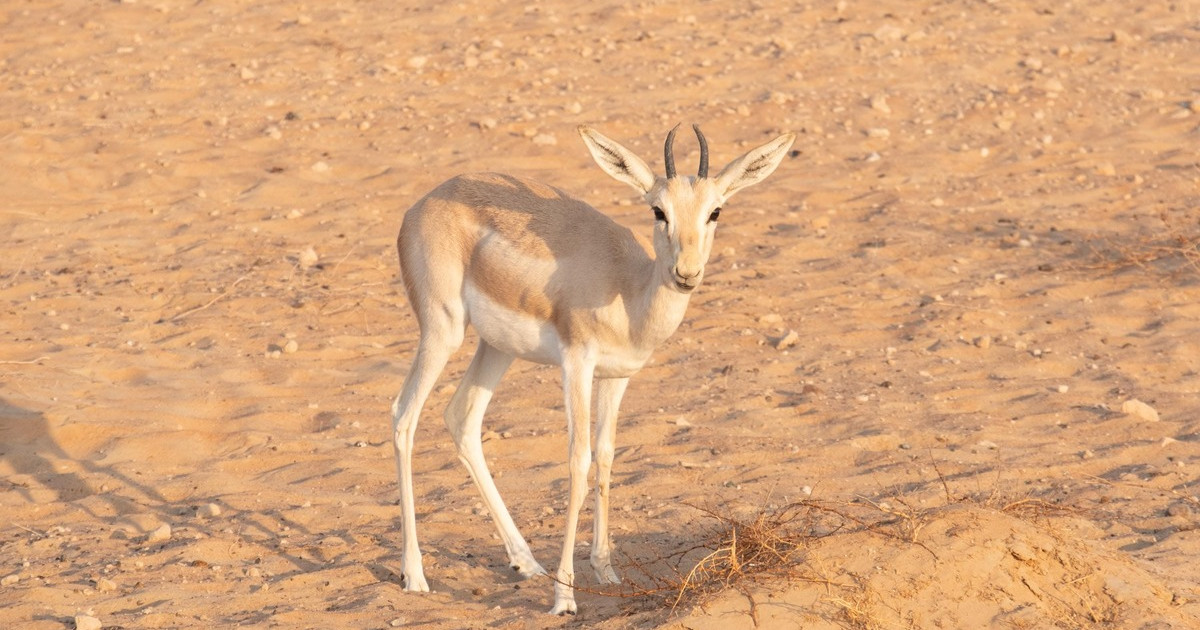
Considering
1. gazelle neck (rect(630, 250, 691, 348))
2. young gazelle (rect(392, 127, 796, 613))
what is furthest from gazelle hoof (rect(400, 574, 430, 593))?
gazelle neck (rect(630, 250, 691, 348))

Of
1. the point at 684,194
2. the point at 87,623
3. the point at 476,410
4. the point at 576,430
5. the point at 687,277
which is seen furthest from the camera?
the point at 476,410

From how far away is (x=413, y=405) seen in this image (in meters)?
6.54

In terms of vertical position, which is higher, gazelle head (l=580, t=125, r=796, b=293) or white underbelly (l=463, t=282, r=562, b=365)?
gazelle head (l=580, t=125, r=796, b=293)

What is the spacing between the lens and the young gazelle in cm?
588

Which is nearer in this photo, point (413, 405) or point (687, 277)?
point (687, 277)

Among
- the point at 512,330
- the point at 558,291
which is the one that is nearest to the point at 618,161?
the point at 558,291

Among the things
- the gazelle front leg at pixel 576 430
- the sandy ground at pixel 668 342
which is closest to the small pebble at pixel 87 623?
the sandy ground at pixel 668 342

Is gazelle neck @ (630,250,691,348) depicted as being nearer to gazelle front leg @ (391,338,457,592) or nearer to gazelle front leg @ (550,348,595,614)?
gazelle front leg @ (550,348,595,614)

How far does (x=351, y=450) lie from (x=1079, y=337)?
4911 mm

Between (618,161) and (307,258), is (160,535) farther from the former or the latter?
(307,258)

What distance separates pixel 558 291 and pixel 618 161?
0.64 m

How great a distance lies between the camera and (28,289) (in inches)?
397

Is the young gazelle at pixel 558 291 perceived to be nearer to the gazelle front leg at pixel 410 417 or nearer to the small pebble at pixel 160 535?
the gazelle front leg at pixel 410 417

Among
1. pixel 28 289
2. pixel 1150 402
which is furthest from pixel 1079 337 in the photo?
pixel 28 289
